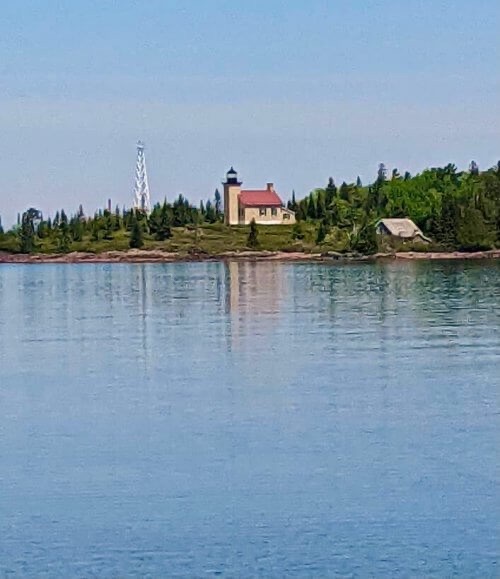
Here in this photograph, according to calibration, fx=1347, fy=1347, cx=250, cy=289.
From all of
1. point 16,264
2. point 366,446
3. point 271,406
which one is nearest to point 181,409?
point 271,406

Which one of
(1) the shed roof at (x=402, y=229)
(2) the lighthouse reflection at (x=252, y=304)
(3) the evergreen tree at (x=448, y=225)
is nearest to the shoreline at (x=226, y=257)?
(3) the evergreen tree at (x=448, y=225)

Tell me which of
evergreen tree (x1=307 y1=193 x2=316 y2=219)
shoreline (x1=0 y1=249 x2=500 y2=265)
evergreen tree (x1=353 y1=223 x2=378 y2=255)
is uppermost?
evergreen tree (x1=307 y1=193 x2=316 y2=219)

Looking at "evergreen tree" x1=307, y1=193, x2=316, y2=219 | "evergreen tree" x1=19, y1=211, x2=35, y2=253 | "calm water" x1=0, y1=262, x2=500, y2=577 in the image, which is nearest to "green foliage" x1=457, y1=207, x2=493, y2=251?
"evergreen tree" x1=307, y1=193, x2=316, y2=219

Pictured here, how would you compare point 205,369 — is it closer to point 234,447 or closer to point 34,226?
point 234,447

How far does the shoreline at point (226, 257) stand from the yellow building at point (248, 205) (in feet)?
27.8

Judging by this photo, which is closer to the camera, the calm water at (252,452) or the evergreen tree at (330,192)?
the calm water at (252,452)

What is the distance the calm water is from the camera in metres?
13.5

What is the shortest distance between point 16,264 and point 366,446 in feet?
424

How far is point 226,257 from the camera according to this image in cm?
13188

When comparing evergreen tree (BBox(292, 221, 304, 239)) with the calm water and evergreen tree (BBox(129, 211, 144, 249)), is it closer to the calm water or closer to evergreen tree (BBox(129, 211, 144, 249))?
evergreen tree (BBox(129, 211, 144, 249))

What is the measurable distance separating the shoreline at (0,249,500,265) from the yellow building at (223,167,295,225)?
846 cm

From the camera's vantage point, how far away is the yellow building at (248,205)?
140 metres

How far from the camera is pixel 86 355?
31.2 m

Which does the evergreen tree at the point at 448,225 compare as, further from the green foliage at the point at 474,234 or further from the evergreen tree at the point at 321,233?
the evergreen tree at the point at 321,233
